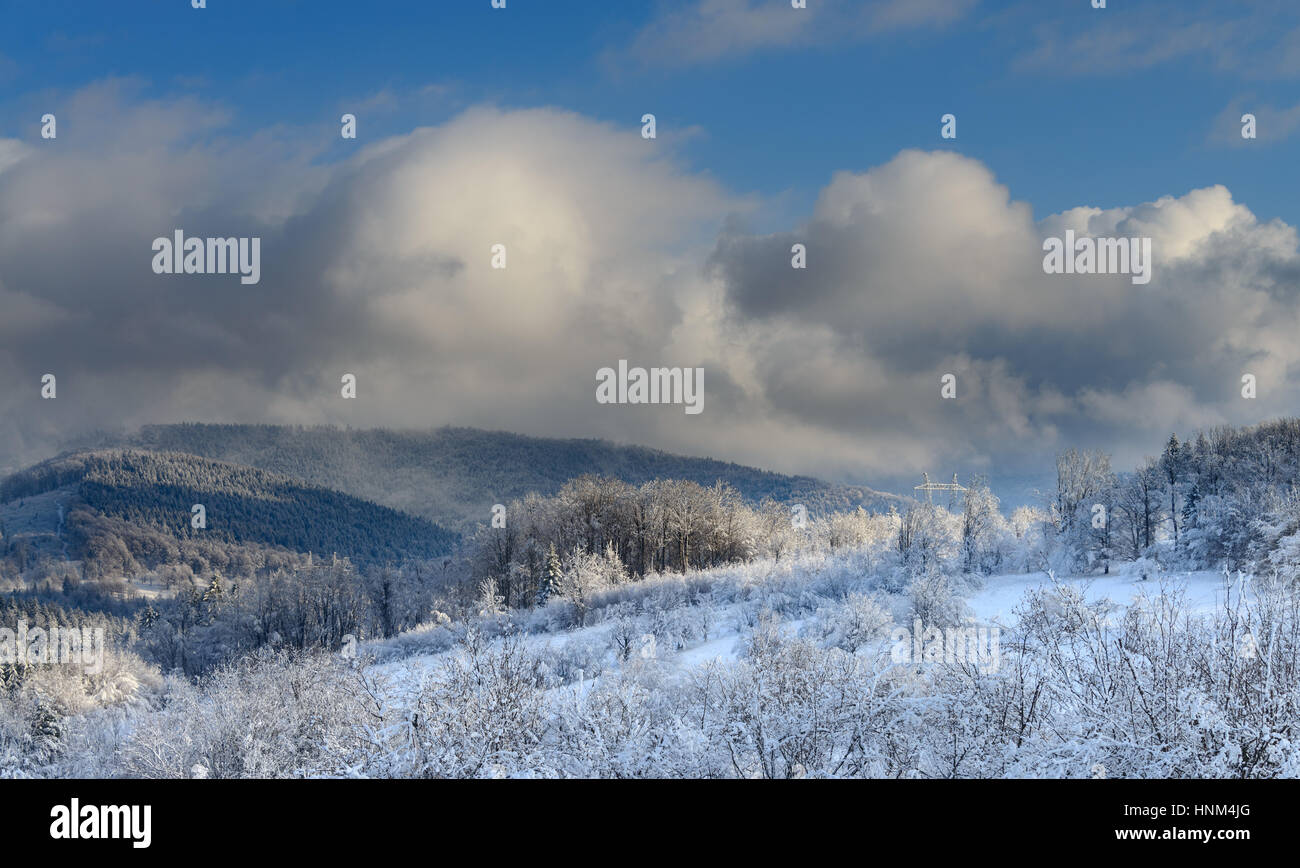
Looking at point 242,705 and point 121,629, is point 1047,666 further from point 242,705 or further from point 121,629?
point 121,629

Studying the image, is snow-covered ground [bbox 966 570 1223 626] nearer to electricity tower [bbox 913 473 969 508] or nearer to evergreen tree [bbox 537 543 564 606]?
electricity tower [bbox 913 473 969 508]

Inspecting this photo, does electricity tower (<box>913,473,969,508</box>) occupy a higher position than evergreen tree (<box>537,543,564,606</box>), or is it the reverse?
electricity tower (<box>913,473,969,508</box>)

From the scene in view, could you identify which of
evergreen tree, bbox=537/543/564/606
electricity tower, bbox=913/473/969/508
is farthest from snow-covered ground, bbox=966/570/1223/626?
evergreen tree, bbox=537/543/564/606

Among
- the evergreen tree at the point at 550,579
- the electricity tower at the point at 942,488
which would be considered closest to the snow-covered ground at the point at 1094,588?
the electricity tower at the point at 942,488

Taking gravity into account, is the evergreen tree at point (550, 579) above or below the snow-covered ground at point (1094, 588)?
below

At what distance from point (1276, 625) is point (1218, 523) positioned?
33.5 metres

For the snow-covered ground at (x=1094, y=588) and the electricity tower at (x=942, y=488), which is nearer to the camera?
the snow-covered ground at (x=1094, y=588)

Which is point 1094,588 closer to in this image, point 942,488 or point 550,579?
point 942,488

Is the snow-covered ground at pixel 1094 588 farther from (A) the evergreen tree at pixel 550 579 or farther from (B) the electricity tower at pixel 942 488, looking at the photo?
(A) the evergreen tree at pixel 550 579

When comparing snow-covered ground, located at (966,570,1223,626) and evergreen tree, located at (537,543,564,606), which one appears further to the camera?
evergreen tree, located at (537,543,564,606)

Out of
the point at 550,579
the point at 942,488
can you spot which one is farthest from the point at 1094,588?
the point at 550,579
